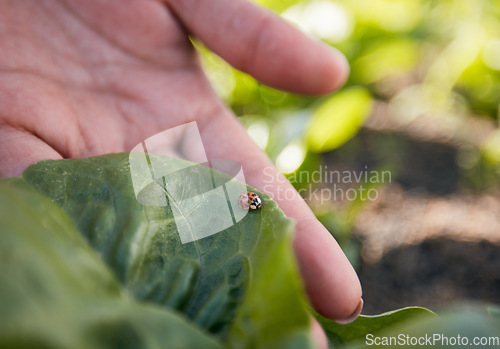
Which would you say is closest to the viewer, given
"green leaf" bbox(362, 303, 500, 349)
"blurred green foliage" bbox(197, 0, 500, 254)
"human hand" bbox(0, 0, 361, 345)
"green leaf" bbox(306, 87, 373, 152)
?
"green leaf" bbox(362, 303, 500, 349)

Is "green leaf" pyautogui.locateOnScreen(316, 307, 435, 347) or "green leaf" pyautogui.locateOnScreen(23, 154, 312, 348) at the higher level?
"green leaf" pyautogui.locateOnScreen(23, 154, 312, 348)

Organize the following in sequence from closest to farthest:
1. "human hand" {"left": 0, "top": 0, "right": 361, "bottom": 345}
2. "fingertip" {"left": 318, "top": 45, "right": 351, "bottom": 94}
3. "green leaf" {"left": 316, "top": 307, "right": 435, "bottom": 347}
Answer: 1. "green leaf" {"left": 316, "top": 307, "right": 435, "bottom": 347}
2. "human hand" {"left": 0, "top": 0, "right": 361, "bottom": 345}
3. "fingertip" {"left": 318, "top": 45, "right": 351, "bottom": 94}

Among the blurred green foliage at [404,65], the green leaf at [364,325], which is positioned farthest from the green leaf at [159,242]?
the blurred green foliage at [404,65]

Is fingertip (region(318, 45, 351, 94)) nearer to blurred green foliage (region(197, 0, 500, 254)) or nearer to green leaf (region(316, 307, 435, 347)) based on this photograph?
green leaf (region(316, 307, 435, 347))

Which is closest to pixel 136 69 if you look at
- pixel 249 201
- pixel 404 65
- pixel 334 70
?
pixel 334 70

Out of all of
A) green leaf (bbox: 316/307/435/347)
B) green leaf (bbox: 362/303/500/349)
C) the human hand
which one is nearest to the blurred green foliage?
the human hand
